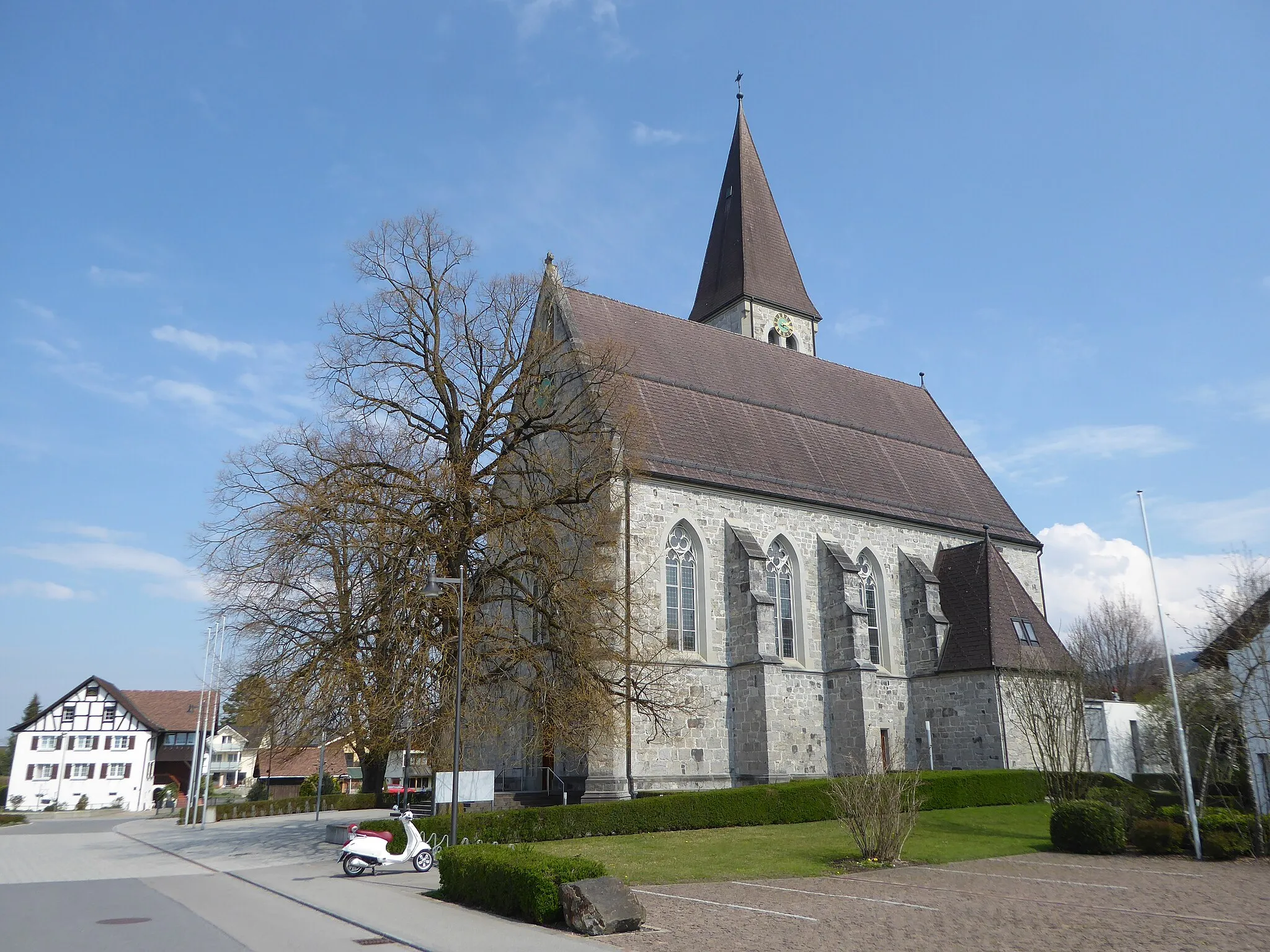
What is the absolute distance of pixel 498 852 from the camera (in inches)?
484

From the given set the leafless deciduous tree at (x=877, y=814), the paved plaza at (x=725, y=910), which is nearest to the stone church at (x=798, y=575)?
the leafless deciduous tree at (x=877, y=814)

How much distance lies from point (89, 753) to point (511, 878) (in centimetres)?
5796

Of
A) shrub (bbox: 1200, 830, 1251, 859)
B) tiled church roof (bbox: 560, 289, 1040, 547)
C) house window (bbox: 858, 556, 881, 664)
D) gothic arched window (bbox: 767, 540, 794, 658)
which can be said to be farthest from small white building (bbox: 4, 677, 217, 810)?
shrub (bbox: 1200, 830, 1251, 859)

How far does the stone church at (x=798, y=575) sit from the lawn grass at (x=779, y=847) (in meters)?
3.71

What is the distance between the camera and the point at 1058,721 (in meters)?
21.0

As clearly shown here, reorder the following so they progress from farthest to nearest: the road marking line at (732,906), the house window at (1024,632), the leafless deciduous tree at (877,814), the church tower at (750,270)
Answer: the church tower at (750,270) → the house window at (1024,632) → the leafless deciduous tree at (877,814) → the road marking line at (732,906)

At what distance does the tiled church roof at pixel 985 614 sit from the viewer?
91.6 feet

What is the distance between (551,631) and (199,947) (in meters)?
10.5

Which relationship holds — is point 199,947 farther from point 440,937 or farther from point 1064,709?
point 1064,709

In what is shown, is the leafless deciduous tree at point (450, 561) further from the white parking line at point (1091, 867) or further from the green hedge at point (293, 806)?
the green hedge at point (293, 806)

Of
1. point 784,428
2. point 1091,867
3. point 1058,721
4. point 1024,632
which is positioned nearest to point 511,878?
point 1091,867

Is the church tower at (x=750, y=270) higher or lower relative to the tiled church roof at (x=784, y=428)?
higher

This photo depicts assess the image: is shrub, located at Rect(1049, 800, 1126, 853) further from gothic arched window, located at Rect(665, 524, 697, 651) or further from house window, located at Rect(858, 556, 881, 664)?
house window, located at Rect(858, 556, 881, 664)

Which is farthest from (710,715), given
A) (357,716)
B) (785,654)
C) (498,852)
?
(498,852)
